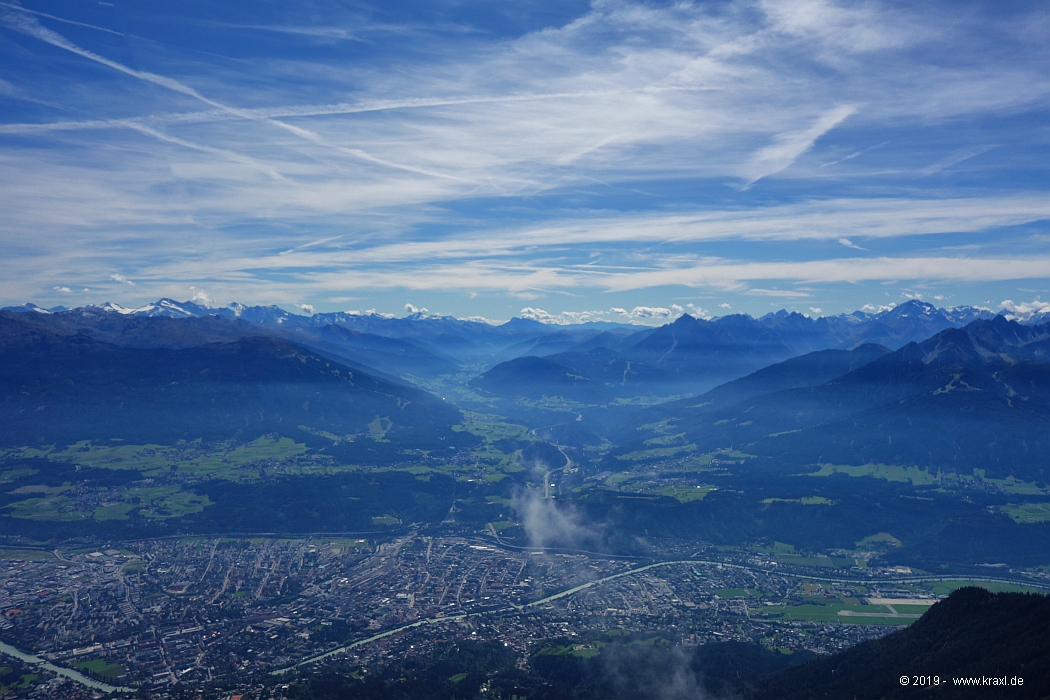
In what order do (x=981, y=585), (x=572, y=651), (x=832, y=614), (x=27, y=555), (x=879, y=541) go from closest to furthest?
1. (x=572, y=651)
2. (x=832, y=614)
3. (x=981, y=585)
4. (x=27, y=555)
5. (x=879, y=541)

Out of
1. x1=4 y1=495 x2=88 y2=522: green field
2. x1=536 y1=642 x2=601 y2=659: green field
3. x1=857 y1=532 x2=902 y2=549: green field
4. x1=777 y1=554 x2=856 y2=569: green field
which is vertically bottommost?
x1=777 y1=554 x2=856 y2=569: green field

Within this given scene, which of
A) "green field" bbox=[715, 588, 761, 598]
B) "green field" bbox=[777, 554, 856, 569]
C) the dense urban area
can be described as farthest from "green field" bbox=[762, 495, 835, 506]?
"green field" bbox=[715, 588, 761, 598]

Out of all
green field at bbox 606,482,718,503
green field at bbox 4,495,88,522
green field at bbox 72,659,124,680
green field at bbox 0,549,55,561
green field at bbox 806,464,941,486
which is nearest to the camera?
green field at bbox 72,659,124,680

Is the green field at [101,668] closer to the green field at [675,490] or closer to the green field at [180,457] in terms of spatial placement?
the green field at [180,457]

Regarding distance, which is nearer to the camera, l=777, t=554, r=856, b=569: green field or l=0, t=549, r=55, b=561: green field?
l=0, t=549, r=55, b=561: green field

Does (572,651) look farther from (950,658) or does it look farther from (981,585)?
(981,585)

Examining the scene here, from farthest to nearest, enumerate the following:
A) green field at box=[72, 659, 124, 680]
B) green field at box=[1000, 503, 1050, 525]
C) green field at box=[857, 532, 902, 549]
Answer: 1. green field at box=[1000, 503, 1050, 525]
2. green field at box=[857, 532, 902, 549]
3. green field at box=[72, 659, 124, 680]

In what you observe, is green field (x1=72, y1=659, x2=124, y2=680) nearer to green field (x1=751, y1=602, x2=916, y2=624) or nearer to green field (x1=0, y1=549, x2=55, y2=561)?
green field (x1=0, y1=549, x2=55, y2=561)

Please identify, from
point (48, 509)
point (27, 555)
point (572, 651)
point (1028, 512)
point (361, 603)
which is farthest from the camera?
point (48, 509)

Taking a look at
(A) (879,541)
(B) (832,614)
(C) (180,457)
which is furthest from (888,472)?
(C) (180,457)
